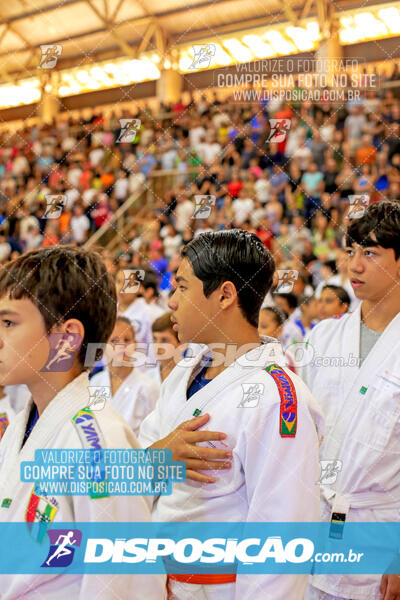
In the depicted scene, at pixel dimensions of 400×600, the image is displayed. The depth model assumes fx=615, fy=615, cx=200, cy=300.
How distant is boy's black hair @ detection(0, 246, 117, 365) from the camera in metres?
1.28

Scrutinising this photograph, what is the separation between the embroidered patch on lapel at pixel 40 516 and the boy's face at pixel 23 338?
24 cm

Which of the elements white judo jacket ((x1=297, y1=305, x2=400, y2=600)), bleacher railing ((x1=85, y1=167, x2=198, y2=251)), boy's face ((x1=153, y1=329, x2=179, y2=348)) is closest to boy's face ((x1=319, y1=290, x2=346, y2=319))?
boy's face ((x1=153, y1=329, x2=179, y2=348))

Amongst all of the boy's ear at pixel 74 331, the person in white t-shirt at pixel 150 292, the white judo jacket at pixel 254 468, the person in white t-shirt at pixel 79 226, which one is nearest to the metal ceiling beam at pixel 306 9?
the person in white t-shirt at pixel 79 226

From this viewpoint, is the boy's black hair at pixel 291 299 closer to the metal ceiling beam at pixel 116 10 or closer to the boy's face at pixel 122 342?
the boy's face at pixel 122 342

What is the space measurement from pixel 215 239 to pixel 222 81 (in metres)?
1.82

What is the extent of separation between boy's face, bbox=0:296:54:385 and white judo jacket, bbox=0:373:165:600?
8 centimetres

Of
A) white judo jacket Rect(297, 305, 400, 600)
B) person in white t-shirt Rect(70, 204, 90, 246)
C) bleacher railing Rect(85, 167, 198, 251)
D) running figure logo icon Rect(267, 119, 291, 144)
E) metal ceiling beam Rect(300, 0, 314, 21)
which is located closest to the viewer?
white judo jacket Rect(297, 305, 400, 600)

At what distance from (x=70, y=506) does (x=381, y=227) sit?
1222 mm

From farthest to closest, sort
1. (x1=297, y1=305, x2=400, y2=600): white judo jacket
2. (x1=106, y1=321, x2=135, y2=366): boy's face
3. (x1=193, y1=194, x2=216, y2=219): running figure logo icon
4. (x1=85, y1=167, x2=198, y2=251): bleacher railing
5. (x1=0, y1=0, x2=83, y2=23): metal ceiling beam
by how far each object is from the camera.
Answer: (x1=0, y1=0, x2=83, y2=23): metal ceiling beam
(x1=85, y1=167, x2=198, y2=251): bleacher railing
(x1=106, y1=321, x2=135, y2=366): boy's face
(x1=193, y1=194, x2=216, y2=219): running figure logo icon
(x1=297, y1=305, x2=400, y2=600): white judo jacket

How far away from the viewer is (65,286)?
129 centimetres

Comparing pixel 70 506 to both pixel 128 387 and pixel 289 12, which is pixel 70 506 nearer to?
pixel 128 387

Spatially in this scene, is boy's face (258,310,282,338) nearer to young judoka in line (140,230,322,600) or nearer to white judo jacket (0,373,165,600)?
young judoka in line (140,230,322,600)

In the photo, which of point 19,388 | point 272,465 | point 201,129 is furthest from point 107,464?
point 201,129

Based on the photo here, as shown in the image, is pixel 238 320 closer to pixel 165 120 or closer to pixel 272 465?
pixel 272 465
